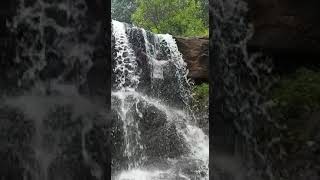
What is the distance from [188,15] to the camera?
1592cm

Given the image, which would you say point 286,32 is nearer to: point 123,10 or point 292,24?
point 292,24

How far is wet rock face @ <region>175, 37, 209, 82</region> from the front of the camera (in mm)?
11428

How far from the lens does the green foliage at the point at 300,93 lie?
11.2ft

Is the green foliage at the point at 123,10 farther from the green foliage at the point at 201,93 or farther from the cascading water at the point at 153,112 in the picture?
the green foliage at the point at 201,93

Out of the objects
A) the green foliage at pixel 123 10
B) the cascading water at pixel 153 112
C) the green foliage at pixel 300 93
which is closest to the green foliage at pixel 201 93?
the cascading water at pixel 153 112

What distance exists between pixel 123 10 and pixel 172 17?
8204mm

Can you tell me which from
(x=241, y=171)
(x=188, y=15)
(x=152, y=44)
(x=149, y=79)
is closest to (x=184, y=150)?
(x=149, y=79)

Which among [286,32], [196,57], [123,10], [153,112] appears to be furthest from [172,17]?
[286,32]

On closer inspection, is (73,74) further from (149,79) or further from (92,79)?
(149,79)

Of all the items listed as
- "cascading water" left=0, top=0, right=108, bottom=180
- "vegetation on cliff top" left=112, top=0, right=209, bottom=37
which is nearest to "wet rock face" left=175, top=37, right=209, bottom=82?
"vegetation on cliff top" left=112, top=0, right=209, bottom=37

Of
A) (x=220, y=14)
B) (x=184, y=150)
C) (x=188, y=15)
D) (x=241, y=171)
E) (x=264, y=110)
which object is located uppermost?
(x=188, y=15)

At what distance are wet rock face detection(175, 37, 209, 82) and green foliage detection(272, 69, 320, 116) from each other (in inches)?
309

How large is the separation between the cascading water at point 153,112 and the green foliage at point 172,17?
4.39 meters

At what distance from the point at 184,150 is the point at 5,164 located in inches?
238
